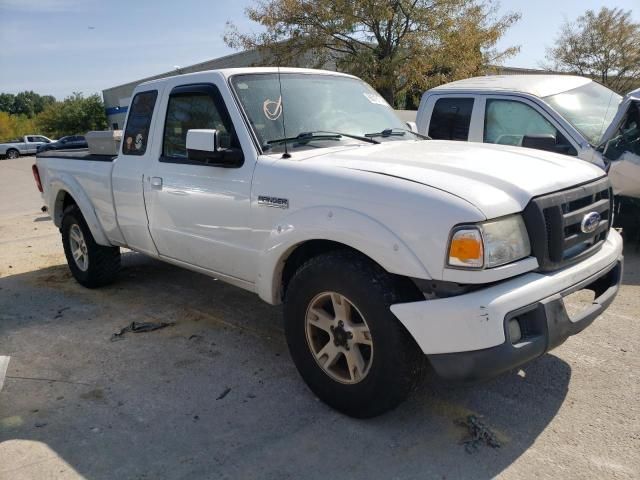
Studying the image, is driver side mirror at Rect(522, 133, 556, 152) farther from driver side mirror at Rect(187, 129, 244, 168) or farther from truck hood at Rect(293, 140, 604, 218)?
driver side mirror at Rect(187, 129, 244, 168)

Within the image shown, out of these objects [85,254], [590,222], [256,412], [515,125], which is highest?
[515,125]

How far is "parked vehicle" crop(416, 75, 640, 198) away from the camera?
5.75 m

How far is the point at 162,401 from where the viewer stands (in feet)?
11.1

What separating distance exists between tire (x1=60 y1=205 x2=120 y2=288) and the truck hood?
3142 millimetres

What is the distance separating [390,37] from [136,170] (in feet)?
49.8

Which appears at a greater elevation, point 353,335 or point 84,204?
point 84,204

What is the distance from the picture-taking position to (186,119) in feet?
13.7

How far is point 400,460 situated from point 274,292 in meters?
1.26

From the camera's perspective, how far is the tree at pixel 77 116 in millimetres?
56562

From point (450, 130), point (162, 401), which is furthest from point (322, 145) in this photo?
point (450, 130)

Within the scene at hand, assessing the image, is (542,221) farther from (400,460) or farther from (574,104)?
(574,104)

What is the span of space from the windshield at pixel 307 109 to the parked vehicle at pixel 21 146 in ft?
145

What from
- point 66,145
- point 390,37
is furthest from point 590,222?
point 390,37

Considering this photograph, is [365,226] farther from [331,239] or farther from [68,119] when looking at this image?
[68,119]
